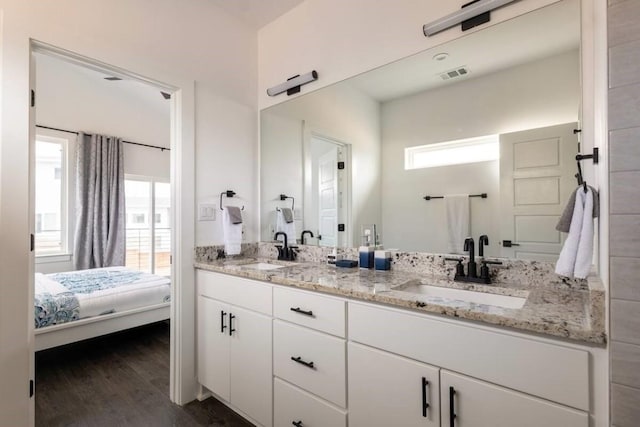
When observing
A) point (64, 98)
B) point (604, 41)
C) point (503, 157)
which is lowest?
point (503, 157)

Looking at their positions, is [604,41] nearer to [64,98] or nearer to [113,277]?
[113,277]

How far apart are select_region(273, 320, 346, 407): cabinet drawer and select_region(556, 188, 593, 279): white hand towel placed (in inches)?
35.1

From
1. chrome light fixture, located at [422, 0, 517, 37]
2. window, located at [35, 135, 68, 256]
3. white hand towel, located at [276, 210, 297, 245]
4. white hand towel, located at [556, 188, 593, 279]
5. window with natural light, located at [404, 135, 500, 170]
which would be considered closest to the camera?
white hand towel, located at [556, 188, 593, 279]

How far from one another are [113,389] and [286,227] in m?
1.72

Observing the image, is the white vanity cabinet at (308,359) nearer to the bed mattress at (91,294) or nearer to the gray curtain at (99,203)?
the bed mattress at (91,294)

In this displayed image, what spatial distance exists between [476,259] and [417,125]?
829 millimetres

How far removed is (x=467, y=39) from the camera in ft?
5.01

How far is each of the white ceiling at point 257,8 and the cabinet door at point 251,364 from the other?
224 centimetres

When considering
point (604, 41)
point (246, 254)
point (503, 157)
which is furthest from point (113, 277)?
point (604, 41)

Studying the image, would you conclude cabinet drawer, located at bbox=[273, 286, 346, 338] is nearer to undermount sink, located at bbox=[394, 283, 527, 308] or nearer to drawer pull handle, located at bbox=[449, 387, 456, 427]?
undermount sink, located at bbox=[394, 283, 527, 308]

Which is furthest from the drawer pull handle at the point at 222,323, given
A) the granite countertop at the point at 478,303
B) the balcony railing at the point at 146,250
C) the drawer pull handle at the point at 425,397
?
the balcony railing at the point at 146,250

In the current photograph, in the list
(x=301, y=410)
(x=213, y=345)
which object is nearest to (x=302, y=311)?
(x=301, y=410)

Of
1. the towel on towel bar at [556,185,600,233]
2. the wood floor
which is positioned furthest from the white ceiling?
the wood floor

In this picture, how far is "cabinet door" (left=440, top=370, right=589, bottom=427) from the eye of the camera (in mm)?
857
